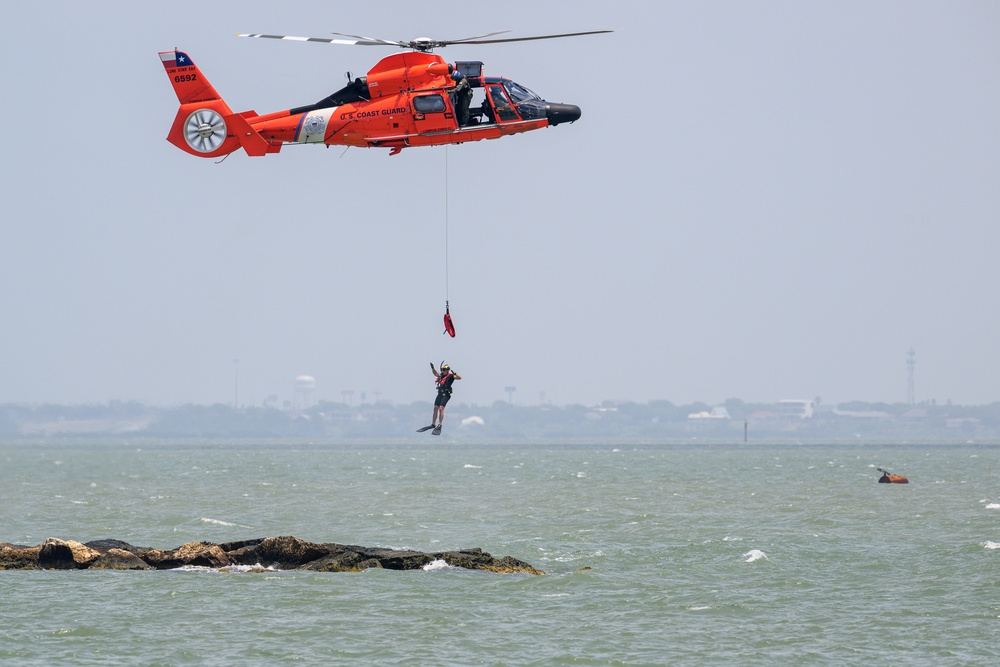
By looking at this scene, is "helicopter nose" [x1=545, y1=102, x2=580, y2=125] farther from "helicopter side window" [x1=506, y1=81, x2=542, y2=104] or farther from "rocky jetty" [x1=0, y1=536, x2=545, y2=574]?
"rocky jetty" [x1=0, y1=536, x2=545, y2=574]

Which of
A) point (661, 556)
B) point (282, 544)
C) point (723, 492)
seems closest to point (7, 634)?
point (282, 544)

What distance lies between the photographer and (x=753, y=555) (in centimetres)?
3638

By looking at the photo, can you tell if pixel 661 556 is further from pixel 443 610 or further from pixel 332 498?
pixel 332 498

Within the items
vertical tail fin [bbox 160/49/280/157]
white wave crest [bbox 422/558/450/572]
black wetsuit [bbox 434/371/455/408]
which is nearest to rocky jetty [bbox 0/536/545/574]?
white wave crest [bbox 422/558/450/572]

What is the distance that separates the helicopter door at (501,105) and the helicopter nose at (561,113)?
99 cm

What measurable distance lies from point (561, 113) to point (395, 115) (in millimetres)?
3838

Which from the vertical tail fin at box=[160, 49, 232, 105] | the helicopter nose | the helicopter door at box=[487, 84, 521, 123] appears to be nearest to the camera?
the helicopter door at box=[487, 84, 521, 123]

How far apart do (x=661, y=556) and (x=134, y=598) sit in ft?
47.8

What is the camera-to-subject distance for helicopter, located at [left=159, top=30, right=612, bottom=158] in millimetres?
29062

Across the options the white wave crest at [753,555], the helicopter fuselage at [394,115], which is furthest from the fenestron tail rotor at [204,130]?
the white wave crest at [753,555]

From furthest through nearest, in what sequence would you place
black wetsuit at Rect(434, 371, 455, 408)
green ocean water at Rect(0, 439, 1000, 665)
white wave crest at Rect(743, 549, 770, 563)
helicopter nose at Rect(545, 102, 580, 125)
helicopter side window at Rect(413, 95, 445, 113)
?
white wave crest at Rect(743, 549, 770, 563) → black wetsuit at Rect(434, 371, 455, 408) → helicopter nose at Rect(545, 102, 580, 125) → helicopter side window at Rect(413, 95, 445, 113) → green ocean water at Rect(0, 439, 1000, 665)

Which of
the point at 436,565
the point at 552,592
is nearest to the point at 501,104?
the point at 552,592

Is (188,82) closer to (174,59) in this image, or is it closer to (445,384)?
(174,59)

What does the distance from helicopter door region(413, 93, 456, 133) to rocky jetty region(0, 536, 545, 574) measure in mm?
10802
